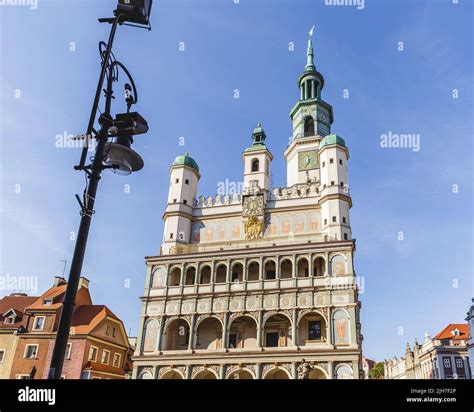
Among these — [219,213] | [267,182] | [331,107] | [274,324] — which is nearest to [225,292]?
[274,324]

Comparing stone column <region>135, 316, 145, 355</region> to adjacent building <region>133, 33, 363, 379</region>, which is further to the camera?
stone column <region>135, 316, 145, 355</region>

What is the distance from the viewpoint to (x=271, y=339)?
38531 millimetres

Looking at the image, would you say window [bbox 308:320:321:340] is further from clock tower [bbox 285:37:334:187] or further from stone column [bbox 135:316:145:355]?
clock tower [bbox 285:37:334:187]

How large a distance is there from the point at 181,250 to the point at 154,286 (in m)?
5.07

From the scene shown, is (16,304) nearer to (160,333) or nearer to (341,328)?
(160,333)

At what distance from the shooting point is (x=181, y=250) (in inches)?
1770

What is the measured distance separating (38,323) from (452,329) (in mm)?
68413

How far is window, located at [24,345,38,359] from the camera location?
39312 millimetres

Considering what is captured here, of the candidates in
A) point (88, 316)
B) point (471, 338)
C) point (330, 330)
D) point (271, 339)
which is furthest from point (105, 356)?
point (471, 338)

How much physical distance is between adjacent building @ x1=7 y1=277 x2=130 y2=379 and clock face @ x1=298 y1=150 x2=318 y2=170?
28.9 m

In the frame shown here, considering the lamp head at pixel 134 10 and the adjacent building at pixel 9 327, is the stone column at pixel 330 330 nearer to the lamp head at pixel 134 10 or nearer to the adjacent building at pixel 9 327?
the adjacent building at pixel 9 327

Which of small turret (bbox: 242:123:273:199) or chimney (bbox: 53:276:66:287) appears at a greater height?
small turret (bbox: 242:123:273:199)

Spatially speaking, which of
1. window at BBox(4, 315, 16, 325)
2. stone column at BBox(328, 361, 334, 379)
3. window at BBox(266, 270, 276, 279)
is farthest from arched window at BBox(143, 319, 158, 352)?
stone column at BBox(328, 361, 334, 379)
